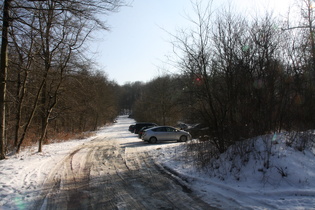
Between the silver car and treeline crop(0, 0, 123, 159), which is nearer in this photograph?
treeline crop(0, 0, 123, 159)

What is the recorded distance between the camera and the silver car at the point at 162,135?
2172cm

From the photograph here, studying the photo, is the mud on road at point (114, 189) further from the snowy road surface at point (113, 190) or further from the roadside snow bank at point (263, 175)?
the roadside snow bank at point (263, 175)

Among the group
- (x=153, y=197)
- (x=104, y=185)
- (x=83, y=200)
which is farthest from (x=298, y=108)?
(x=83, y=200)

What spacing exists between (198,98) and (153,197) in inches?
205

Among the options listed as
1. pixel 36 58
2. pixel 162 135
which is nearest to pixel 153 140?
pixel 162 135

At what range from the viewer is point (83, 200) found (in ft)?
19.9

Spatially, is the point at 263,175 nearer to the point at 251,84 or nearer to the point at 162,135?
the point at 251,84

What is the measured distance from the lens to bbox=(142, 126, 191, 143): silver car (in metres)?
21.7

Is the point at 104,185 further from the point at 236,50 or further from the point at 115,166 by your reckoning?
the point at 236,50

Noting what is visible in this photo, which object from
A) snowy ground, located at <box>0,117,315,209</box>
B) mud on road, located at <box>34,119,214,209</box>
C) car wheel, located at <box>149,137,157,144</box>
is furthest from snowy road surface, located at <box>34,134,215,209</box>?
car wheel, located at <box>149,137,157,144</box>

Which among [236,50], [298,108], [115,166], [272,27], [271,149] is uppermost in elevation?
[272,27]

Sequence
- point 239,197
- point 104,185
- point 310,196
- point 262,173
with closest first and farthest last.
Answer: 1. point 310,196
2. point 239,197
3. point 262,173
4. point 104,185

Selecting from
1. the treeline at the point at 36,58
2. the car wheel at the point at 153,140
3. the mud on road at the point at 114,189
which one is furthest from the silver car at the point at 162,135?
the mud on road at the point at 114,189

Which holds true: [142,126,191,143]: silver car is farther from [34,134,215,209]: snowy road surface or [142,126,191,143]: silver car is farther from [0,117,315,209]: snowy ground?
[0,117,315,209]: snowy ground
